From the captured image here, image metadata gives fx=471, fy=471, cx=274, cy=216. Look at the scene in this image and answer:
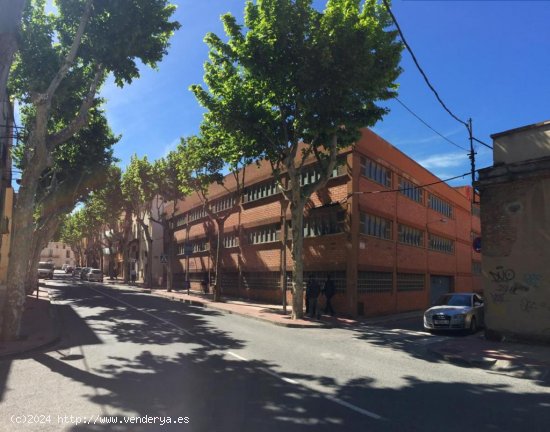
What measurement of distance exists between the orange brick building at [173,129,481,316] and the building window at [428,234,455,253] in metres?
0.07

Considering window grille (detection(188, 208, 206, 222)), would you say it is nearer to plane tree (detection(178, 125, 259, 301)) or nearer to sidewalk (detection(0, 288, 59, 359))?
plane tree (detection(178, 125, 259, 301))

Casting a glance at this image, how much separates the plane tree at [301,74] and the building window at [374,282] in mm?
4221

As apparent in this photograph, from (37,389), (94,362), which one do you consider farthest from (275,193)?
(37,389)

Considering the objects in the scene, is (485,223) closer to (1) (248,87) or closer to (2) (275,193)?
(1) (248,87)

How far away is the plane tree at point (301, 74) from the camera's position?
1562 cm

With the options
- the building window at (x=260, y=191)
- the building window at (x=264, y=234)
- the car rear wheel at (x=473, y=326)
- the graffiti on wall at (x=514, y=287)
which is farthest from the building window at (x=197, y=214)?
the graffiti on wall at (x=514, y=287)

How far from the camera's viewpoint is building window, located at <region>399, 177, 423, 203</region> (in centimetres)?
2714

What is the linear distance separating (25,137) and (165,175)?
14864mm

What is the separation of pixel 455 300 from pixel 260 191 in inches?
597

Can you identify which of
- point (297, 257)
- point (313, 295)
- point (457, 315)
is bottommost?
point (457, 315)

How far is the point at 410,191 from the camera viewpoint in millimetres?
28406

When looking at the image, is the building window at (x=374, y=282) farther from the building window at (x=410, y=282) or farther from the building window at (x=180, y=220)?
the building window at (x=180, y=220)

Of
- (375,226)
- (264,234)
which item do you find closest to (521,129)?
(375,226)

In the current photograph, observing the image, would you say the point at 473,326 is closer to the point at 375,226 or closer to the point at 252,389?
the point at 375,226
